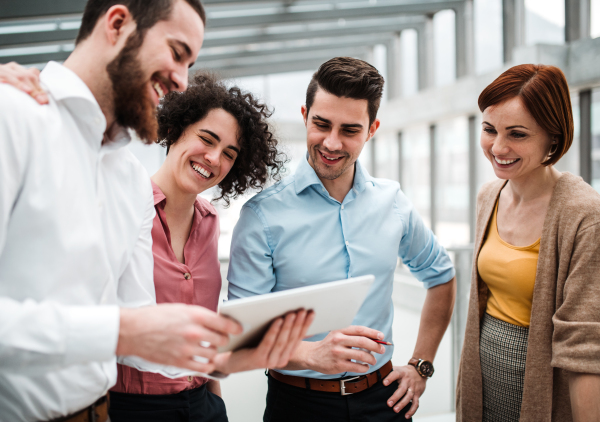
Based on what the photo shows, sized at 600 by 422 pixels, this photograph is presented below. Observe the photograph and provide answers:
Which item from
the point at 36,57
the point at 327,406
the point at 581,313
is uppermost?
the point at 36,57

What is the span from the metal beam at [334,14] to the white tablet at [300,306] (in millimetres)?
5615

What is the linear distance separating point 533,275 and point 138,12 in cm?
161

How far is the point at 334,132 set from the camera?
176 centimetres

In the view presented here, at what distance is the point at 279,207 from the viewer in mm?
1766

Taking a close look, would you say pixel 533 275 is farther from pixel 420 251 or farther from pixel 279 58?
pixel 279 58

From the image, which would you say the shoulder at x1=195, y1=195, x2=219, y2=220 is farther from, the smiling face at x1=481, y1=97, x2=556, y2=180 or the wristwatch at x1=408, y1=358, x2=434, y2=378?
the smiling face at x1=481, y1=97, x2=556, y2=180

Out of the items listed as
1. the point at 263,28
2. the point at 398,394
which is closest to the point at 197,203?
the point at 398,394

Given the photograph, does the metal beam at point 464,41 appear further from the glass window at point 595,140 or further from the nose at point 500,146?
the nose at point 500,146

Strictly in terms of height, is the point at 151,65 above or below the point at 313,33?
below

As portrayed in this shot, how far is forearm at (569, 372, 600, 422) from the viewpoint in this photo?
57.1 inches

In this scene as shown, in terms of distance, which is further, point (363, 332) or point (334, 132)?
point (334, 132)

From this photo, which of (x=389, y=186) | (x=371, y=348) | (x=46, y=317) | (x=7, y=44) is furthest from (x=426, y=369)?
A: (x=7, y=44)

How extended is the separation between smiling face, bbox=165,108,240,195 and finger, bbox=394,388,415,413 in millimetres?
1174

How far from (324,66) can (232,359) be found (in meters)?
1.23
